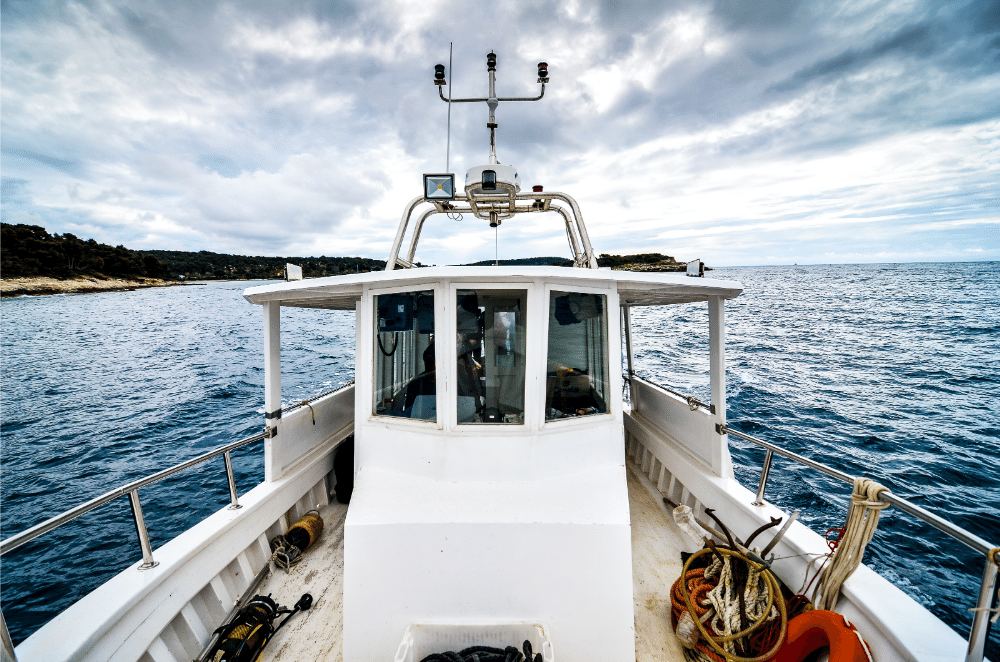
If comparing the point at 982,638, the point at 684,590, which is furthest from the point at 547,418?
the point at 982,638

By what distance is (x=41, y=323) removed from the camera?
36.8m

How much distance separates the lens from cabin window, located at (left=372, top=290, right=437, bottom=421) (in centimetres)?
320

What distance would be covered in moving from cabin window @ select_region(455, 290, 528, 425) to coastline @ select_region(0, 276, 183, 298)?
3648 inches

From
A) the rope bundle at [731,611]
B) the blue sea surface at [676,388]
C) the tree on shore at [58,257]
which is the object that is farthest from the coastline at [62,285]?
the rope bundle at [731,611]

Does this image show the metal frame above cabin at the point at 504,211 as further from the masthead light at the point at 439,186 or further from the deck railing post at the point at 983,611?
the deck railing post at the point at 983,611

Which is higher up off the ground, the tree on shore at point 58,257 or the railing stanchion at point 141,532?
the tree on shore at point 58,257

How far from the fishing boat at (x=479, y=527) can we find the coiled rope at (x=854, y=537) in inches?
0.6

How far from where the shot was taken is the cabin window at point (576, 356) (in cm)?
315

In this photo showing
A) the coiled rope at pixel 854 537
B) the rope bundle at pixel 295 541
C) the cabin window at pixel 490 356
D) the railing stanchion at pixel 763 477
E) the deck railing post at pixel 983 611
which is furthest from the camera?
the rope bundle at pixel 295 541

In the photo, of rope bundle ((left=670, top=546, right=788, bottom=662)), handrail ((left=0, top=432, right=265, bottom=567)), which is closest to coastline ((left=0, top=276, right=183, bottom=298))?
handrail ((left=0, top=432, right=265, bottom=567))

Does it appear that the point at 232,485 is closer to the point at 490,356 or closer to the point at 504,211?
the point at 490,356

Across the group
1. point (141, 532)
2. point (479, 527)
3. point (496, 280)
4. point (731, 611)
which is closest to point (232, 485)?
point (141, 532)

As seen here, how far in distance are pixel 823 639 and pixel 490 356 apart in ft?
8.46

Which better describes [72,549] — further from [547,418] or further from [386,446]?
[547,418]
